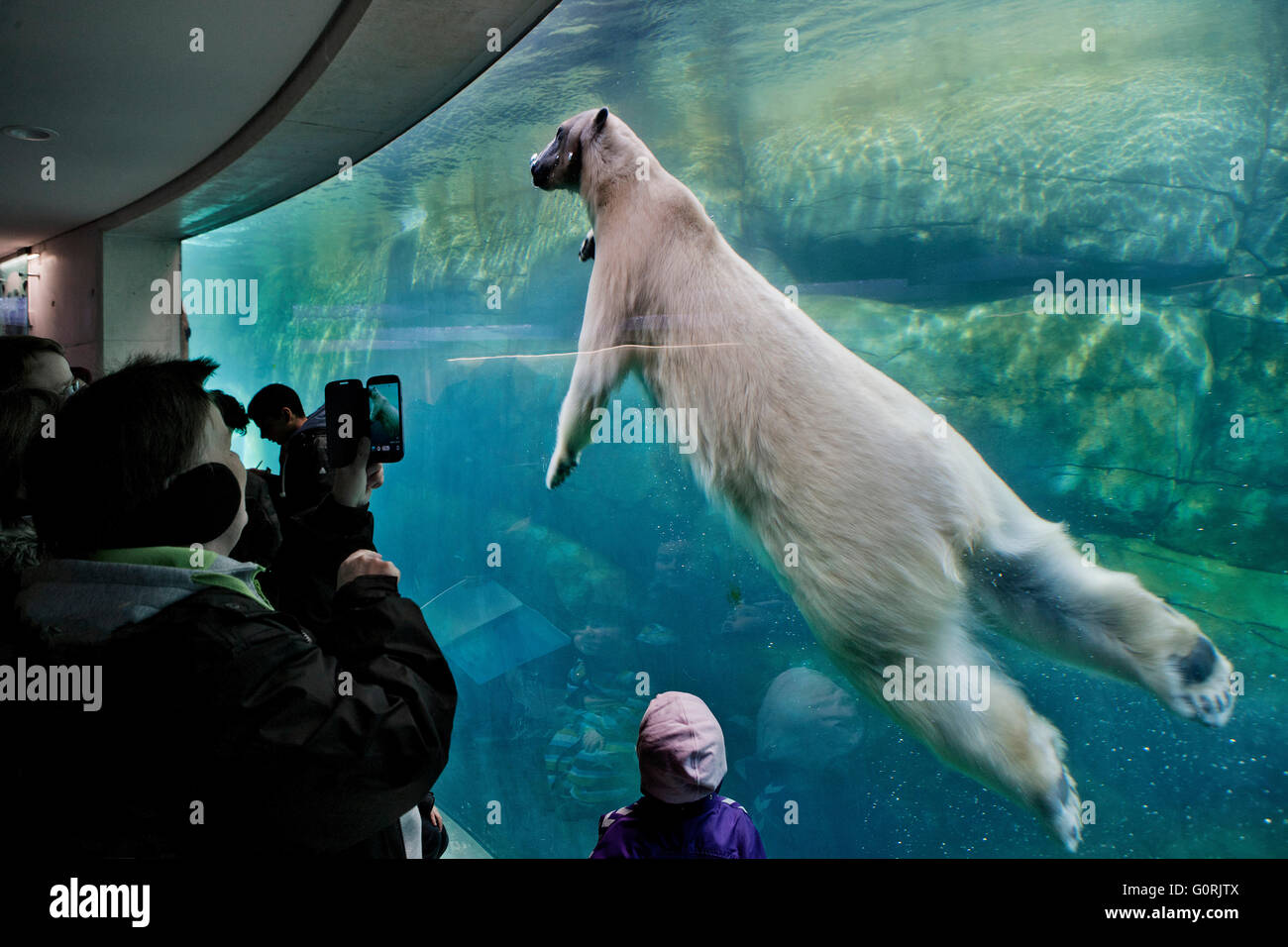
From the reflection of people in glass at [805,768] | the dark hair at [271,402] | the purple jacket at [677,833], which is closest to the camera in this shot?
the purple jacket at [677,833]

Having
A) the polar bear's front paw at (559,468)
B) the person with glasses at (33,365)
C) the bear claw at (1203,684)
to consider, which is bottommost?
the bear claw at (1203,684)

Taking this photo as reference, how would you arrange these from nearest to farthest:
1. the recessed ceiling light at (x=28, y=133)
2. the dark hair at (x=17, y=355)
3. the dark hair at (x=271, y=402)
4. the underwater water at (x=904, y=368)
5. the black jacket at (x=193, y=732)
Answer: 1. the black jacket at (x=193, y=732)
2. the dark hair at (x=17, y=355)
3. the underwater water at (x=904, y=368)
4. the dark hair at (x=271, y=402)
5. the recessed ceiling light at (x=28, y=133)

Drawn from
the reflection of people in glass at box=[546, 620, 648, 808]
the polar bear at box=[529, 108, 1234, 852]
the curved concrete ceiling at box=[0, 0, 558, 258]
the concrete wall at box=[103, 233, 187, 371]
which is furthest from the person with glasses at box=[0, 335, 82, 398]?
the concrete wall at box=[103, 233, 187, 371]

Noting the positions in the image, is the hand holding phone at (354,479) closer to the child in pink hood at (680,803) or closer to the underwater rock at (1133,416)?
the child in pink hood at (680,803)

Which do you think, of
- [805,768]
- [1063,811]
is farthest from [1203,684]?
[805,768]

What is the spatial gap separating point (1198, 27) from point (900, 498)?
2112mm

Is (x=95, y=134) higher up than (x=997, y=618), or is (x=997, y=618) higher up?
(x=95, y=134)

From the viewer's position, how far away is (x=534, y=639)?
5.34 metres

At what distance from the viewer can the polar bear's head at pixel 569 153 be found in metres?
3.41

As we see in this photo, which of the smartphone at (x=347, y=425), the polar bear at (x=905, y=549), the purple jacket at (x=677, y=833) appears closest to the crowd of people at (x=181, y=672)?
the smartphone at (x=347, y=425)

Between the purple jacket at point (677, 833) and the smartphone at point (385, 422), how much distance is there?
95 centimetres

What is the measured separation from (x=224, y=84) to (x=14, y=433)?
3187mm
